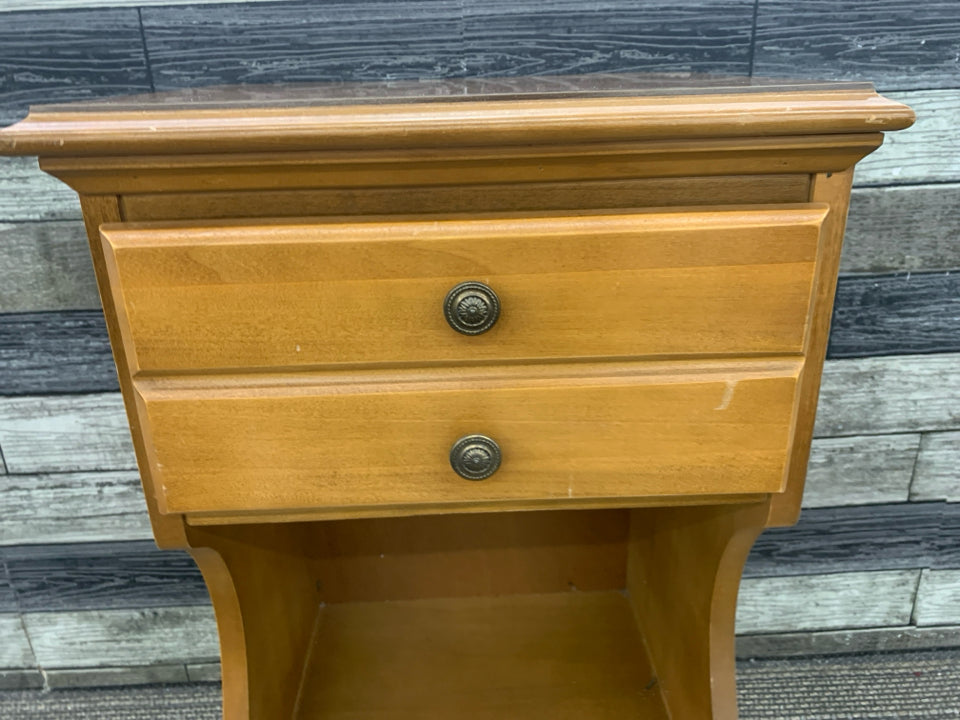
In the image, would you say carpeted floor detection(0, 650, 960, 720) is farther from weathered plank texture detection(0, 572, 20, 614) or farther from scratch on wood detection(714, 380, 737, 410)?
scratch on wood detection(714, 380, 737, 410)

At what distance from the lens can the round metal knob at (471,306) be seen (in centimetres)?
49

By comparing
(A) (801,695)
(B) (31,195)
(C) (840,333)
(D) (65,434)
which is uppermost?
(B) (31,195)

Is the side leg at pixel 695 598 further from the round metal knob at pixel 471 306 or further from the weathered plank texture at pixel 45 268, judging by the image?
the weathered plank texture at pixel 45 268

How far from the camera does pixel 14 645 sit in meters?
1.08

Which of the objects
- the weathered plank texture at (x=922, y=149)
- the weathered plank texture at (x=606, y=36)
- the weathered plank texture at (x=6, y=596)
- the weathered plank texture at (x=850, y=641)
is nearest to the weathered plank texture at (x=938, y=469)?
the weathered plank texture at (x=850, y=641)

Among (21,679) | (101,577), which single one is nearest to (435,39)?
(101,577)

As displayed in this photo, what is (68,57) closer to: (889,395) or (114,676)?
(114,676)

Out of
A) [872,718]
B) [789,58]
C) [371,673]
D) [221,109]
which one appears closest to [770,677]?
[872,718]

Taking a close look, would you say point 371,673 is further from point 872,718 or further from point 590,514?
point 872,718

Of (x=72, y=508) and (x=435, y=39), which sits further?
(x=72, y=508)

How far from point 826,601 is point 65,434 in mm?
1124

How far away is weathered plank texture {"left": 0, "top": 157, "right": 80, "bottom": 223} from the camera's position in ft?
2.74

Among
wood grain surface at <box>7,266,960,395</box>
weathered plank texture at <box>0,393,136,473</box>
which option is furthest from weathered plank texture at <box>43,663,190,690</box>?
wood grain surface at <box>7,266,960,395</box>

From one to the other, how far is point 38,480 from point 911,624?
1.30 m
